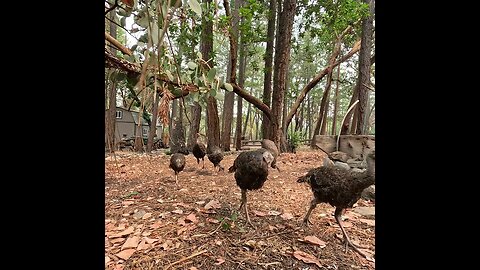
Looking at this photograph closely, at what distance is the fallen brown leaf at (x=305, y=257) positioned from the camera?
1.73 m

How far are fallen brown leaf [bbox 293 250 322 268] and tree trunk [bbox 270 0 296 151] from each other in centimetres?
458

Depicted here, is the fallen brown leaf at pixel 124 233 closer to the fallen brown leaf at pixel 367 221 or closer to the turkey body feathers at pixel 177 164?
the turkey body feathers at pixel 177 164

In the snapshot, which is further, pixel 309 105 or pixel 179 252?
pixel 309 105

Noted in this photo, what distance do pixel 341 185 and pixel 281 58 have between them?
458 centimetres

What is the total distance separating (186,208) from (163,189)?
0.86 metres

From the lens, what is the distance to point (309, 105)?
24484 millimetres

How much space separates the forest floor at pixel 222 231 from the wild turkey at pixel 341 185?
0.29 meters

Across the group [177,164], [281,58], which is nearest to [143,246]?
[177,164]
